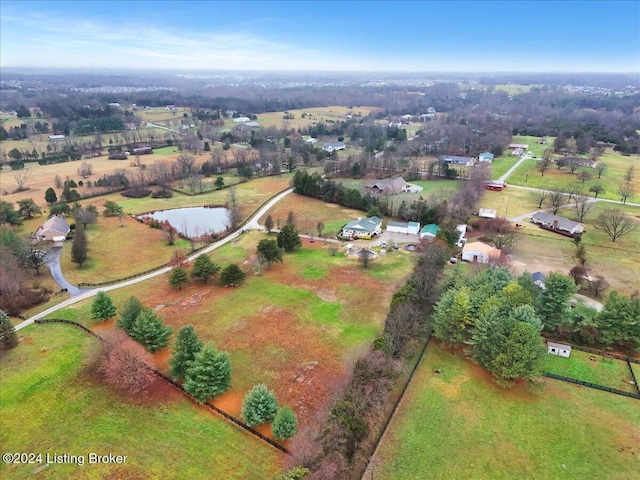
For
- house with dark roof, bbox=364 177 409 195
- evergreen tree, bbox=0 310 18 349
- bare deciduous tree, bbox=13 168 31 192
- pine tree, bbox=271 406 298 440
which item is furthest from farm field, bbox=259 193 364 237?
bare deciduous tree, bbox=13 168 31 192

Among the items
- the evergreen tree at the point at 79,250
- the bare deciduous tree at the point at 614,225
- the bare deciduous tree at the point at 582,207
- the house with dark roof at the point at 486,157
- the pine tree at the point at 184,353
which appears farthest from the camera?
the house with dark roof at the point at 486,157

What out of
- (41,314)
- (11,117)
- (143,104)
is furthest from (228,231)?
(143,104)

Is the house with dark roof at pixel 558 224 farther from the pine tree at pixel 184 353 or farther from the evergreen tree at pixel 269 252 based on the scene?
the pine tree at pixel 184 353

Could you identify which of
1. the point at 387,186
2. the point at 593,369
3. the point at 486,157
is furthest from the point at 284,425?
the point at 486,157

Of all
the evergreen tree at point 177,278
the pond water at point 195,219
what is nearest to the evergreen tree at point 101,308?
the evergreen tree at point 177,278

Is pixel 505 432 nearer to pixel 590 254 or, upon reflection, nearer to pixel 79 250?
pixel 590 254

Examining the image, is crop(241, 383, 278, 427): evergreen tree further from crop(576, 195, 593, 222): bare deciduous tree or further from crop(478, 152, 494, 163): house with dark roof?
crop(478, 152, 494, 163): house with dark roof

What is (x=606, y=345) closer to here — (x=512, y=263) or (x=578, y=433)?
(x=578, y=433)
